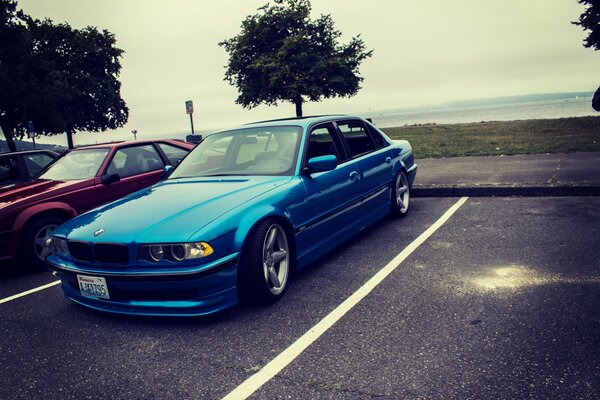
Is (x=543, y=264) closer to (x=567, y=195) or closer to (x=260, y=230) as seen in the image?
(x=260, y=230)

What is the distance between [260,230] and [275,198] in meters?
0.36

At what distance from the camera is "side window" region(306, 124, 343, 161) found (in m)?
4.61

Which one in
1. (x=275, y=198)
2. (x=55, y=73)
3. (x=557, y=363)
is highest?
(x=55, y=73)

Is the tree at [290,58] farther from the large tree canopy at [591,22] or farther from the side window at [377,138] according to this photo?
the side window at [377,138]

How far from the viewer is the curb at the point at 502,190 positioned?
6594 mm

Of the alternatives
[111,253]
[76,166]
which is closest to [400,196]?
[111,253]

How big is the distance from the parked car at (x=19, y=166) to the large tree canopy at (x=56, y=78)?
23485 millimetres

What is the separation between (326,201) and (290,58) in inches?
1189

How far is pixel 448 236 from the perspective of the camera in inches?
206

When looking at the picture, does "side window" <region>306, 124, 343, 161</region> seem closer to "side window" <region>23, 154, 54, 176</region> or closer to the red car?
the red car

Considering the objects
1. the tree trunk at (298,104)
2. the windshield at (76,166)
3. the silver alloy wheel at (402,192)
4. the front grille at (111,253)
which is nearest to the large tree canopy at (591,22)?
the tree trunk at (298,104)

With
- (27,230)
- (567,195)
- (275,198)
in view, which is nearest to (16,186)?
(27,230)

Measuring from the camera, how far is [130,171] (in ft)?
21.2

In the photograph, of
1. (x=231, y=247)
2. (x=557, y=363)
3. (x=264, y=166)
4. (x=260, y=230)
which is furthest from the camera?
(x=264, y=166)
